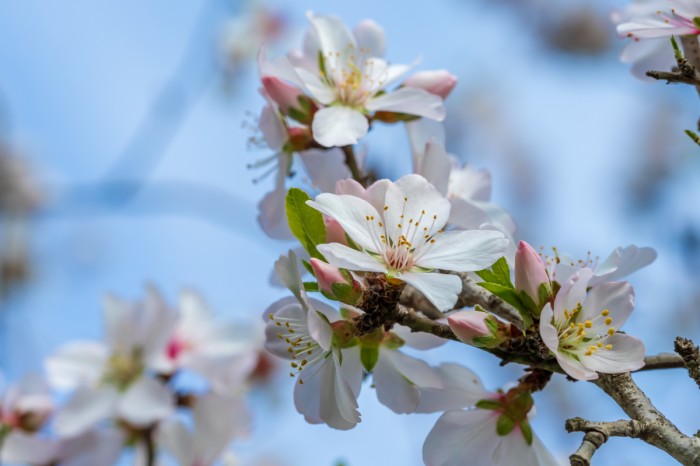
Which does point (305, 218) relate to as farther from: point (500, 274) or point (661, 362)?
point (661, 362)

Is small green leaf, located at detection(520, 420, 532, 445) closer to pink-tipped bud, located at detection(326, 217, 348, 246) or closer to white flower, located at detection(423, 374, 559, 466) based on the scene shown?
white flower, located at detection(423, 374, 559, 466)

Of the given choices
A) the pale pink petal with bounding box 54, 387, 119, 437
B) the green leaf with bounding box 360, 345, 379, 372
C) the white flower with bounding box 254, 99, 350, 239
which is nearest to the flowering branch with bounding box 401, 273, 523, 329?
the green leaf with bounding box 360, 345, 379, 372

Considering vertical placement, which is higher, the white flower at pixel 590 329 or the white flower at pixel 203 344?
the white flower at pixel 590 329

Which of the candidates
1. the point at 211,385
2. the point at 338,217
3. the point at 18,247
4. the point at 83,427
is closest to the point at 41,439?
the point at 83,427

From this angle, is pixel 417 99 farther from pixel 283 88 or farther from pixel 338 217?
pixel 338 217

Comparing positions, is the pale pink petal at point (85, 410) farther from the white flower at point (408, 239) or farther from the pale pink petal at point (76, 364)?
the white flower at point (408, 239)

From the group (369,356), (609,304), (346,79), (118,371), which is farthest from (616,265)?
(118,371)

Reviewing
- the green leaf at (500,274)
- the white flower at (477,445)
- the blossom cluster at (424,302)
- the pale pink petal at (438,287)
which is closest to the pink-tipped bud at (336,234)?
the blossom cluster at (424,302)
